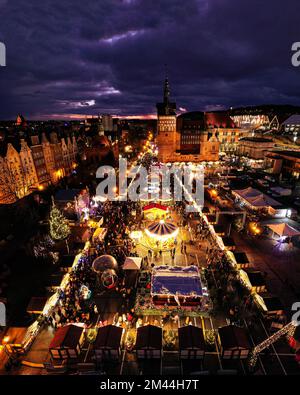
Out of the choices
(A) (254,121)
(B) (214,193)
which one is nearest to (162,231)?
(B) (214,193)

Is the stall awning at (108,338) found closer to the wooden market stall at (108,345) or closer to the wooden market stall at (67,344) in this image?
the wooden market stall at (108,345)

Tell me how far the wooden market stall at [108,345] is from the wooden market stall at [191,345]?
294 cm

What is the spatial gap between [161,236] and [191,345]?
29.0ft

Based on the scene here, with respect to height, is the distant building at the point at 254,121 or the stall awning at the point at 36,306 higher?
the distant building at the point at 254,121

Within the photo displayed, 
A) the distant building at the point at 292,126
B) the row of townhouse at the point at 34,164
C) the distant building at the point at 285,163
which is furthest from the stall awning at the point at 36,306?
the distant building at the point at 292,126

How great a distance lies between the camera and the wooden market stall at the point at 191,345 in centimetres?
987

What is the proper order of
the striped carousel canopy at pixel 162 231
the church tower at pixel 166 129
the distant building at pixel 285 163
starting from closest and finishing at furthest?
the striped carousel canopy at pixel 162 231, the distant building at pixel 285 163, the church tower at pixel 166 129

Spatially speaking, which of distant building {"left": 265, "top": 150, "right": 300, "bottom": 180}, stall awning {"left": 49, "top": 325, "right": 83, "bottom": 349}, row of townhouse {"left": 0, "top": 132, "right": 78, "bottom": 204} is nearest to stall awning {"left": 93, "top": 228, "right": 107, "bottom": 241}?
stall awning {"left": 49, "top": 325, "right": 83, "bottom": 349}

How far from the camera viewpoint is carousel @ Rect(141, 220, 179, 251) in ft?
59.2

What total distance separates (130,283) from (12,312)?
23.1 ft

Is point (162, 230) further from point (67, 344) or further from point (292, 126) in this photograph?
point (292, 126)

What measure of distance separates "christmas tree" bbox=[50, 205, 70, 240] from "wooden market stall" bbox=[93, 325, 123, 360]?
10.6m

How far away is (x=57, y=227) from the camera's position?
749 inches
